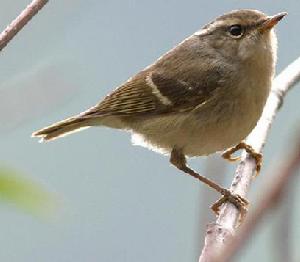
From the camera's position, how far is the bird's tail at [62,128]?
12.7ft

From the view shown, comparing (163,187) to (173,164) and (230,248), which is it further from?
(230,248)

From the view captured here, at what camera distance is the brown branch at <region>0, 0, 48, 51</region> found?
5.00 feet

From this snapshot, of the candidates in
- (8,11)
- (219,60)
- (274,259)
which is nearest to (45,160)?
(219,60)

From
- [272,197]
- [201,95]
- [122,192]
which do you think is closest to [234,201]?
[201,95]

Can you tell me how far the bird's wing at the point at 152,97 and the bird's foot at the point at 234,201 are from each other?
2.02 ft

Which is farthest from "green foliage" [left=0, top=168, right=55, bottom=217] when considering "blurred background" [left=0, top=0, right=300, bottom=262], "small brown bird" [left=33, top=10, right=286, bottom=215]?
"small brown bird" [left=33, top=10, right=286, bottom=215]

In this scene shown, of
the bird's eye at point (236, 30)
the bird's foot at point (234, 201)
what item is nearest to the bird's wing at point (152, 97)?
the bird's eye at point (236, 30)

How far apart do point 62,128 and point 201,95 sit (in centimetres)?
78

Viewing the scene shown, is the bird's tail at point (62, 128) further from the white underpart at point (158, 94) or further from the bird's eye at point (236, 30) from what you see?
the bird's eye at point (236, 30)

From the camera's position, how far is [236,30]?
142 inches

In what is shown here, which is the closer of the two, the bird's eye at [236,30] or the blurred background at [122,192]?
the blurred background at [122,192]

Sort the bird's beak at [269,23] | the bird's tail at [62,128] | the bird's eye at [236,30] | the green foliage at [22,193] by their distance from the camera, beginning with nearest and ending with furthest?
the green foliage at [22,193] → the bird's beak at [269,23] → the bird's eye at [236,30] → the bird's tail at [62,128]

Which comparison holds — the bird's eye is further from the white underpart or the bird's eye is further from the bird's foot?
the bird's foot

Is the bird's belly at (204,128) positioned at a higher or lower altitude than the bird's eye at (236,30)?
lower
